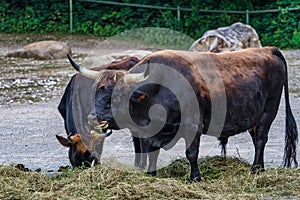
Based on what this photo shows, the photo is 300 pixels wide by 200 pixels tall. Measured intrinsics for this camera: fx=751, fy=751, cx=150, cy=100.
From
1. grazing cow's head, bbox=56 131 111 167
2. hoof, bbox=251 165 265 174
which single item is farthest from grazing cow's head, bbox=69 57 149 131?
hoof, bbox=251 165 265 174

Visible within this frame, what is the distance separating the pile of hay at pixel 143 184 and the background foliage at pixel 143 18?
14735 millimetres

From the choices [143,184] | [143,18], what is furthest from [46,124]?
[143,18]

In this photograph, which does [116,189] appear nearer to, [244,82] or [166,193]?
[166,193]

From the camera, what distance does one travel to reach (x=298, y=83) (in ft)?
→ 55.7

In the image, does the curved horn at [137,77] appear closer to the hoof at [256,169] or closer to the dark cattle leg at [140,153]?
the dark cattle leg at [140,153]

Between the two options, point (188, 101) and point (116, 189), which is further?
point (188, 101)

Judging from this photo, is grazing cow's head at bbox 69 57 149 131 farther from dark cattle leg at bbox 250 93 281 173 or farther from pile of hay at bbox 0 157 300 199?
dark cattle leg at bbox 250 93 281 173

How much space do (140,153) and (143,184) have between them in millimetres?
1940

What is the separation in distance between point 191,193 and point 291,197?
3.13 feet

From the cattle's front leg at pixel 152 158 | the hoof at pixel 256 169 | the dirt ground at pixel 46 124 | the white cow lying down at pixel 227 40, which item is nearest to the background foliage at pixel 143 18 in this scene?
the dirt ground at pixel 46 124

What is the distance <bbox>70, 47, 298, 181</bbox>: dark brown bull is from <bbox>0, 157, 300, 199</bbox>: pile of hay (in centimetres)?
37

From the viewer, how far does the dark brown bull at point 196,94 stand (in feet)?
25.0

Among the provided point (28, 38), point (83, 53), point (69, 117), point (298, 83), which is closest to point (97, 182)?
point (69, 117)

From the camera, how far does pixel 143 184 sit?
7.01 meters
